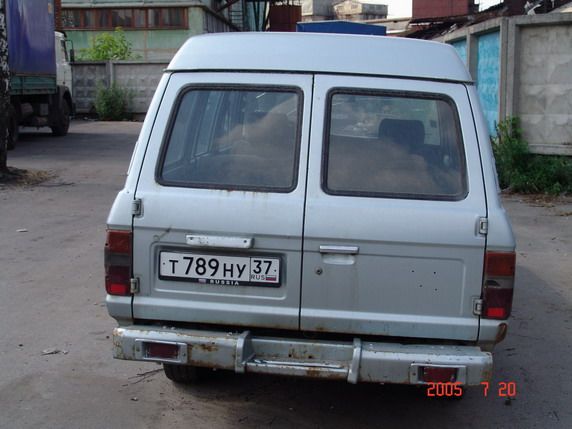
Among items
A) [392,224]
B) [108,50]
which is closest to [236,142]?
[392,224]

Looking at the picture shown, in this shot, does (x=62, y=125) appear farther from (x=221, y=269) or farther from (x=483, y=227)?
(x=483, y=227)

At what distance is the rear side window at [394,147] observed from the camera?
12.2 ft

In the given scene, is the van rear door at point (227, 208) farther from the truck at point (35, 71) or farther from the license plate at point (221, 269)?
the truck at point (35, 71)

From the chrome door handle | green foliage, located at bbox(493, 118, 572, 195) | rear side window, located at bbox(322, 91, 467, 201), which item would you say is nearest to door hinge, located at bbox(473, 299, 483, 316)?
rear side window, located at bbox(322, 91, 467, 201)

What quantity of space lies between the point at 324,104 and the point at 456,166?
2.37 feet

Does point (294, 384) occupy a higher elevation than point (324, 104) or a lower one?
lower

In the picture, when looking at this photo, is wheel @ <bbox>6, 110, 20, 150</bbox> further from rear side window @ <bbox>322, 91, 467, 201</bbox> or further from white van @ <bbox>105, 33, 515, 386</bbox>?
rear side window @ <bbox>322, 91, 467, 201</bbox>

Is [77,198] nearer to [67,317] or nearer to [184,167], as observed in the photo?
[67,317]

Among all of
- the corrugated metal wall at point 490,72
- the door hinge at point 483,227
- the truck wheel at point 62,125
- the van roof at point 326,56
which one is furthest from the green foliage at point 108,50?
the door hinge at point 483,227

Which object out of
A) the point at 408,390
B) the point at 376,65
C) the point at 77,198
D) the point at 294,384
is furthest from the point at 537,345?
the point at 77,198

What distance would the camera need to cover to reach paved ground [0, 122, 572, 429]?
4.27 metres

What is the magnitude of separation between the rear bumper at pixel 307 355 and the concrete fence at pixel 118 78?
24.8 metres

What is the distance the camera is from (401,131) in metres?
3.89

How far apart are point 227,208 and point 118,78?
2539 cm
